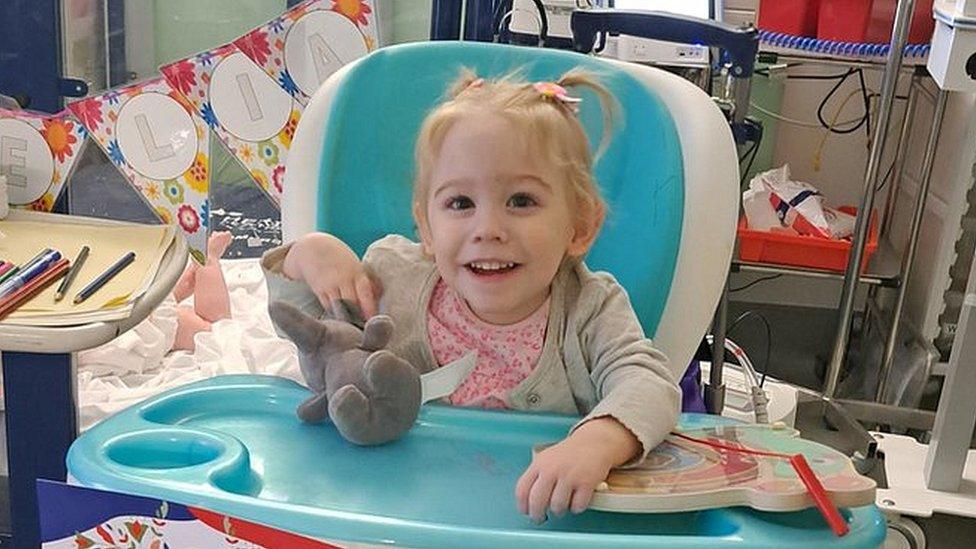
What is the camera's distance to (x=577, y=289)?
884 millimetres

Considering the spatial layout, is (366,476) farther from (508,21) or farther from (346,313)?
(508,21)

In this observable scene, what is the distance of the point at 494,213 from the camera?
31.3 inches

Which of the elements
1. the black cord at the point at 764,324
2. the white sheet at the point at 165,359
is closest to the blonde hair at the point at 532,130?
the white sheet at the point at 165,359

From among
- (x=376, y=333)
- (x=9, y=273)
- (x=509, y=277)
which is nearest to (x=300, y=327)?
(x=376, y=333)

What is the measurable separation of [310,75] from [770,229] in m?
1.04

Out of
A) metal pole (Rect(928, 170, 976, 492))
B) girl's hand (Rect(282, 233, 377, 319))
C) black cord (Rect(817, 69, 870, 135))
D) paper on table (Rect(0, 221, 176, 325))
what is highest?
girl's hand (Rect(282, 233, 377, 319))

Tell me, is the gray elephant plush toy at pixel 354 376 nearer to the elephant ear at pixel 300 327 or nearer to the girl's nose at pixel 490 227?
the elephant ear at pixel 300 327

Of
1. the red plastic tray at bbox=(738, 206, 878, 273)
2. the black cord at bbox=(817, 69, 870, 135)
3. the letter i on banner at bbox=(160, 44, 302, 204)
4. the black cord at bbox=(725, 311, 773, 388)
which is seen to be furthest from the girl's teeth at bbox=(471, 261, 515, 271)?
Answer: the black cord at bbox=(817, 69, 870, 135)

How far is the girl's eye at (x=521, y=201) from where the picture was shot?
2.64 ft

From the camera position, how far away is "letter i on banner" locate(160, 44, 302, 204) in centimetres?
138

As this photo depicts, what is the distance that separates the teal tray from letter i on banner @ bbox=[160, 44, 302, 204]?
0.61 m

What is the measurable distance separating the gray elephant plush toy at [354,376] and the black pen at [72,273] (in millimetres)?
283

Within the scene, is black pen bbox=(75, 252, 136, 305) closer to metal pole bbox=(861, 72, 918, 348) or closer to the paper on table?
the paper on table

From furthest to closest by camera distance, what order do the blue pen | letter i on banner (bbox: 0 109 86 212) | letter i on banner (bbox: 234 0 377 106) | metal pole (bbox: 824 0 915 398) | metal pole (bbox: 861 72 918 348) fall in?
metal pole (bbox: 861 72 918 348) < metal pole (bbox: 824 0 915 398) < letter i on banner (bbox: 234 0 377 106) < letter i on banner (bbox: 0 109 86 212) < the blue pen
